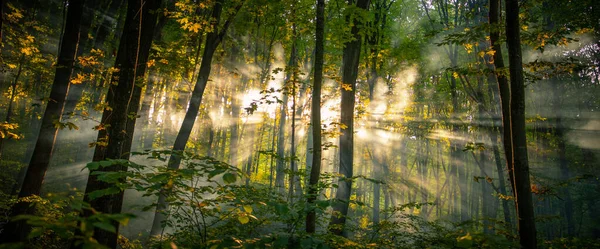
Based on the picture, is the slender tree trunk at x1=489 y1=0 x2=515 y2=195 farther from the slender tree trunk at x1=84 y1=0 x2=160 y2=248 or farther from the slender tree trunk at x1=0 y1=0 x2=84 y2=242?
the slender tree trunk at x1=0 y1=0 x2=84 y2=242

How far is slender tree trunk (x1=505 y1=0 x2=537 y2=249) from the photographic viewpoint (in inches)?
164

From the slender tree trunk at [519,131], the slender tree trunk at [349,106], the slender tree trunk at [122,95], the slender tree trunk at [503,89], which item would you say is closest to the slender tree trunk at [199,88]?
the slender tree trunk at [122,95]

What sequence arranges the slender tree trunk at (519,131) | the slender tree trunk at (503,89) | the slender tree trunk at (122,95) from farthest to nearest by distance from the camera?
the slender tree trunk at (503,89) < the slender tree trunk at (122,95) < the slender tree trunk at (519,131)

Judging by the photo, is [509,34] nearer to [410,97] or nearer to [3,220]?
[3,220]

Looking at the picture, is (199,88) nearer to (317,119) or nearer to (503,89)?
(317,119)

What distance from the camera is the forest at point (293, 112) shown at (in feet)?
12.9

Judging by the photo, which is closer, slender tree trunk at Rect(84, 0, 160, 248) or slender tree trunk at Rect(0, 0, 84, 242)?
slender tree trunk at Rect(84, 0, 160, 248)

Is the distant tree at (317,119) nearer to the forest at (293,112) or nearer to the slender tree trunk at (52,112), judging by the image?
the forest at (293,112)

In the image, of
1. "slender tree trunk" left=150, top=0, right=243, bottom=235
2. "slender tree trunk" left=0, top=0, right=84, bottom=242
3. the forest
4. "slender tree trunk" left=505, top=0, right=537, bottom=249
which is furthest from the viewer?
"slender tree trunk" left=150, top=0, right=243, bottom=235

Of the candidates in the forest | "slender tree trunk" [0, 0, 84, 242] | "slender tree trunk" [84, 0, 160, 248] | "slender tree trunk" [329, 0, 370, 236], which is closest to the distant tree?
the forest

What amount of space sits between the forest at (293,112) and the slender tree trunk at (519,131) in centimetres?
2

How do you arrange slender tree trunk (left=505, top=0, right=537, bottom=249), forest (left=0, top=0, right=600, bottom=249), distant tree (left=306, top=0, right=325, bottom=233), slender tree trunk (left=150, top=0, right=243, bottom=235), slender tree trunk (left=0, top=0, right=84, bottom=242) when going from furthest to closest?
slender tree trunk (left=150, top=0, right=243, bottom=235) → slender tree trunk (left=0, top=0, right=84, bottom=242) → distant tree (left=306, top=0, right=325, bottom=233) → slender tree trunk (left=505, top=0, right=537, bottom=249) → forest (left=0, top=0, right=600, bottom=249)

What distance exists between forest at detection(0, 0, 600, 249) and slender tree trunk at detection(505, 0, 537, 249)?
0.07 ft

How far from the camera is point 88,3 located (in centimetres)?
758
